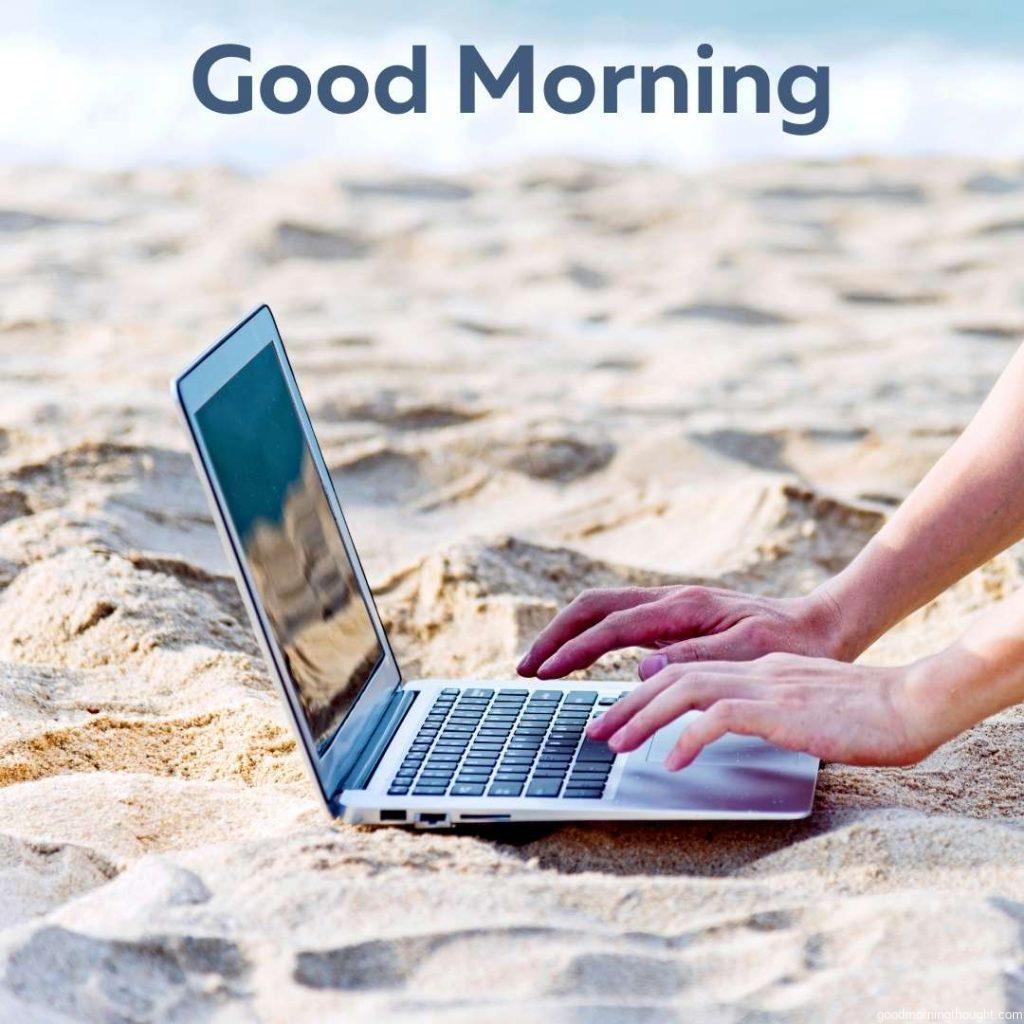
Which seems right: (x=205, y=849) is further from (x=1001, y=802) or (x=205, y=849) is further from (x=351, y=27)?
(x=351, y=27)

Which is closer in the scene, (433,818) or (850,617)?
(433,818)

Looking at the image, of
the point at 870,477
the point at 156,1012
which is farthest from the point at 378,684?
the point at 870,477

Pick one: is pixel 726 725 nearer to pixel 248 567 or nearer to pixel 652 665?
pixel 652 665

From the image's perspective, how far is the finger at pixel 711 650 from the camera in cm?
166

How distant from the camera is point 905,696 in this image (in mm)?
1378

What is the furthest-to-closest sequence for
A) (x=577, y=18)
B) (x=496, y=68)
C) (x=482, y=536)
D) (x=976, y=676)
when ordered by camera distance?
(x=577, y=18)
(x=496, y=68)
(x=482, y=536)
(x=976, y=676)

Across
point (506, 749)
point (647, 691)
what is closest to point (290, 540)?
point (506, 749)

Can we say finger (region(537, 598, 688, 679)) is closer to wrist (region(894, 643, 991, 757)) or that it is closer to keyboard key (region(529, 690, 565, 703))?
keyboard key (region(529, 690, 565, 703))

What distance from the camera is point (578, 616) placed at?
1784 mm

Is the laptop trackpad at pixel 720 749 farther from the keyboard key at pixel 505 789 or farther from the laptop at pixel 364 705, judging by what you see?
the keyboard key at pixel 505 789

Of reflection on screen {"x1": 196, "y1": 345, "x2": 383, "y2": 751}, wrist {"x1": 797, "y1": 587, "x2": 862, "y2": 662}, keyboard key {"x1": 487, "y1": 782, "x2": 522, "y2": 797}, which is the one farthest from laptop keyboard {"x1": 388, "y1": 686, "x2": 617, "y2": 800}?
wrist {"x1": 797, "y1": 587, "x2": 862, "y2": 662}

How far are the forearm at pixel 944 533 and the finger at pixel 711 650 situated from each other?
137 millimetres

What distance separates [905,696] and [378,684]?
663 millimetres

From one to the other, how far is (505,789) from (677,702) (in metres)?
0.21
